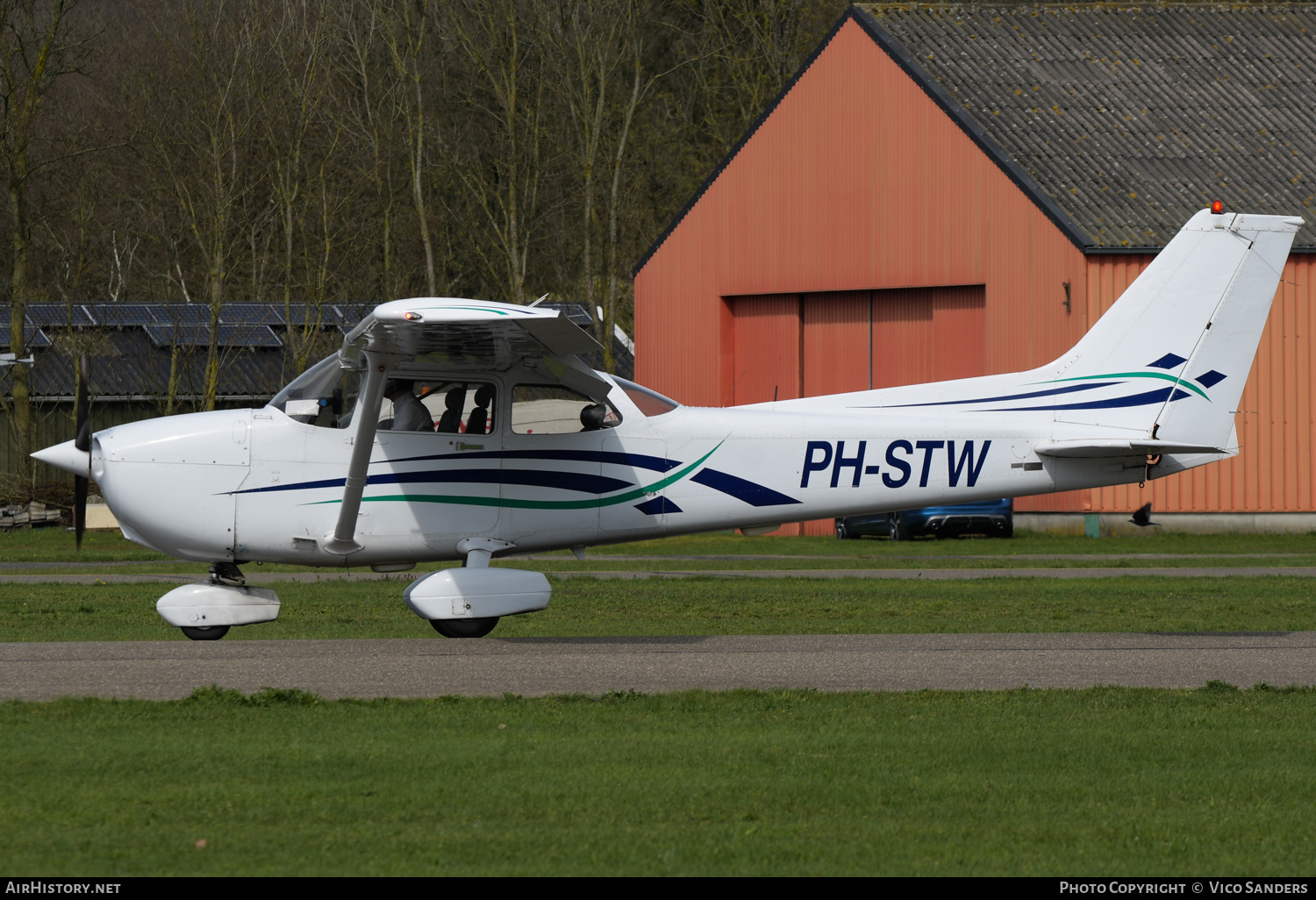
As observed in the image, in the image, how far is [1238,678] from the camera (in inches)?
398

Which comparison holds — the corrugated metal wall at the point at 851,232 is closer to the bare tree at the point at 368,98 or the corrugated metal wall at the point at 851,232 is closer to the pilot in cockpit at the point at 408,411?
the bare tree at the point at 368,98

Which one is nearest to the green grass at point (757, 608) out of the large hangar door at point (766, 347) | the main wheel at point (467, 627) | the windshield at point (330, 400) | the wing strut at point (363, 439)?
the main wheel at point (467, 627)

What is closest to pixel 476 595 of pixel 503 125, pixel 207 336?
pixel 207 336

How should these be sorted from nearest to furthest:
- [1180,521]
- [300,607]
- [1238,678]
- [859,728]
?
[859,728]
[1238,678]
[300,607]
[1180,521]

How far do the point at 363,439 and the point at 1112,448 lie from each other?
229 inches

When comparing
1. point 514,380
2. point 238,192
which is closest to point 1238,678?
point 514,380

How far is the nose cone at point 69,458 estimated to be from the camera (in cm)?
1132

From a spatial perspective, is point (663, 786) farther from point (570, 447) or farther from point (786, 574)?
point (786, 574)

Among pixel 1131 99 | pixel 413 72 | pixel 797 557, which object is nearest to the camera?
pixel 797 557

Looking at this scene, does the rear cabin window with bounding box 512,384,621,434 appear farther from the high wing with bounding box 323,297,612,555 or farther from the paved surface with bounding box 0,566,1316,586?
the paved surface with bounding box 0,566,1316,586

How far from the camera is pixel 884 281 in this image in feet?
100

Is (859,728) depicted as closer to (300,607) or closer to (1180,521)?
(300,607)

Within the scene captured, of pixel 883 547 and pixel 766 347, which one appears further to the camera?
A: pixel 766 347

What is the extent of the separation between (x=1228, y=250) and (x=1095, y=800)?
7.25m
